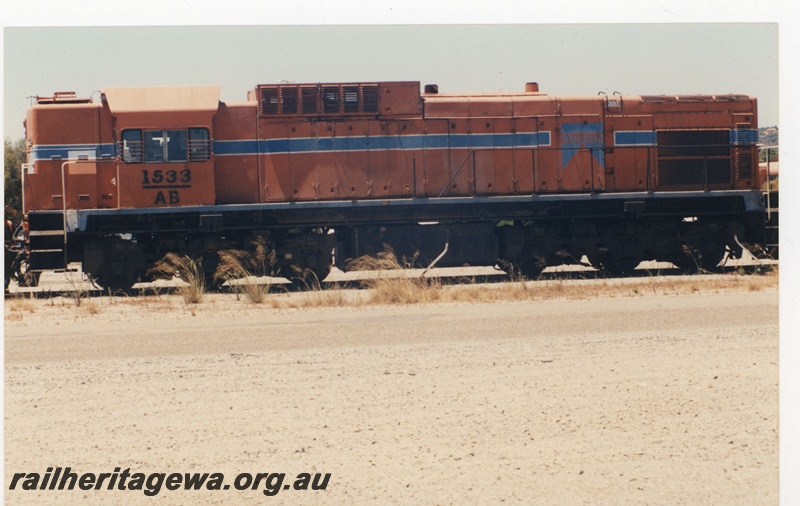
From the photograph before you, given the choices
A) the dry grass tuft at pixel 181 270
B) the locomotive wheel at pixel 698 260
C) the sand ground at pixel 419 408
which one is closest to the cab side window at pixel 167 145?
the dry grass tuft at pixel 181 270

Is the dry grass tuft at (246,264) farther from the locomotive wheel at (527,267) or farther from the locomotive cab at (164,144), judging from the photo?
the locomotive wheel at (527,267)

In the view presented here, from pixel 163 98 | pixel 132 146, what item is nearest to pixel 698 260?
pixel 163 98

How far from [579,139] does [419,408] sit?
1206 centimetres

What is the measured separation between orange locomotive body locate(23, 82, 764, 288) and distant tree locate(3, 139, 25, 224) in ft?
24.1

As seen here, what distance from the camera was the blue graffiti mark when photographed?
1966 centimetres

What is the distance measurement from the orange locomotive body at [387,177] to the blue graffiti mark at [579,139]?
27 mm

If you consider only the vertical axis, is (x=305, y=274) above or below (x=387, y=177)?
below

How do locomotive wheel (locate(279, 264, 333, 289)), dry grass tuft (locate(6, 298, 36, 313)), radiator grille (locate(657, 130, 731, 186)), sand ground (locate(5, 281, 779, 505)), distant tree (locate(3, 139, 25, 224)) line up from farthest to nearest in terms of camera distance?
distant tree (locate(3, 139, 25, 224)) < radiator grille (locate(657, 130, 731, 186)) < locomotive wheel (locate(279, 264, 333, 289)) < dry grass tuft (locate(6, 298, 36, 313)) < sand ground (locate(5, 281, 779, 505))

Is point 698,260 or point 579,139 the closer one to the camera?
point 579,139

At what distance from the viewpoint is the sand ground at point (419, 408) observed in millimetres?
7109

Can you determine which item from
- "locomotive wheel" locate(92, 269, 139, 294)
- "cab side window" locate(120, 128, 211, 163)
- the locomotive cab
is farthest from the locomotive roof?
"locomotive wheel" locate(92, 269, 139, 294)

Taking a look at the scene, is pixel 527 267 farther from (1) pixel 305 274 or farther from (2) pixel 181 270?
(2) pixel 181 270

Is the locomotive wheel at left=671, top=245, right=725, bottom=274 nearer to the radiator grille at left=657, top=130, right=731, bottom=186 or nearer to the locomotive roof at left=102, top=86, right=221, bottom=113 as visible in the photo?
the radiator grille at left=657, top=130, right=731, bottom=186

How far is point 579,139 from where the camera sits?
1969 centimetres
